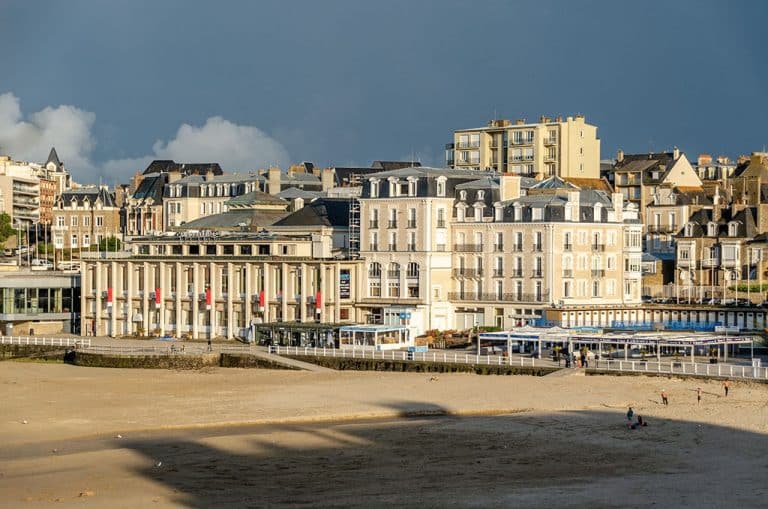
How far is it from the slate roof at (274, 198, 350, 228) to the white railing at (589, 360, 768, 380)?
2837cm

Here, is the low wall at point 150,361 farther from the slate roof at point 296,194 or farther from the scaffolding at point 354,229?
the slate roof at point 296,194

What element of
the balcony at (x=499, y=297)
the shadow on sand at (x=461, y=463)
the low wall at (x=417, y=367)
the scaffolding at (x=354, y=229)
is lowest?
the shadow on sand at (x=461, y=463)

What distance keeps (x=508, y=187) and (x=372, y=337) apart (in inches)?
542

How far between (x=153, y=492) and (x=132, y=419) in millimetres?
16256

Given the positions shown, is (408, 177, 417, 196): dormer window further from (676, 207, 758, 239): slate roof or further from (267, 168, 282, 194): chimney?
(267, 168, 282, 194): chimney

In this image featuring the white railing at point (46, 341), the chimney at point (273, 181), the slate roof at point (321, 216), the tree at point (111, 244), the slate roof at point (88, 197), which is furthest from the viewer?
the slate roof at point (88, 197)

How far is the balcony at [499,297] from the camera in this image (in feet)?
288

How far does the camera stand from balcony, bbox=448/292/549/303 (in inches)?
3460

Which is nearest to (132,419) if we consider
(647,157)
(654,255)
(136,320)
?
(136,320)

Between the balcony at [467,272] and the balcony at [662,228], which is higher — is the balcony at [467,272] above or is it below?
below

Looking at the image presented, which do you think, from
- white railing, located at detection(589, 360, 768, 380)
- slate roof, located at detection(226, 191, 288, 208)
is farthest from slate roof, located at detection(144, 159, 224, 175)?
white railing, located at detection(589, 360, 768, 380)

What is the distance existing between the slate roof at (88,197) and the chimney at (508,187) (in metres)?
67.9

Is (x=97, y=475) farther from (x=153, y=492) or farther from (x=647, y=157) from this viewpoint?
(x=647, y=157)

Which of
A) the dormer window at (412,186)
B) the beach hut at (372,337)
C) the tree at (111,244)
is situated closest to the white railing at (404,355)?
the beach hut at (372,337)
